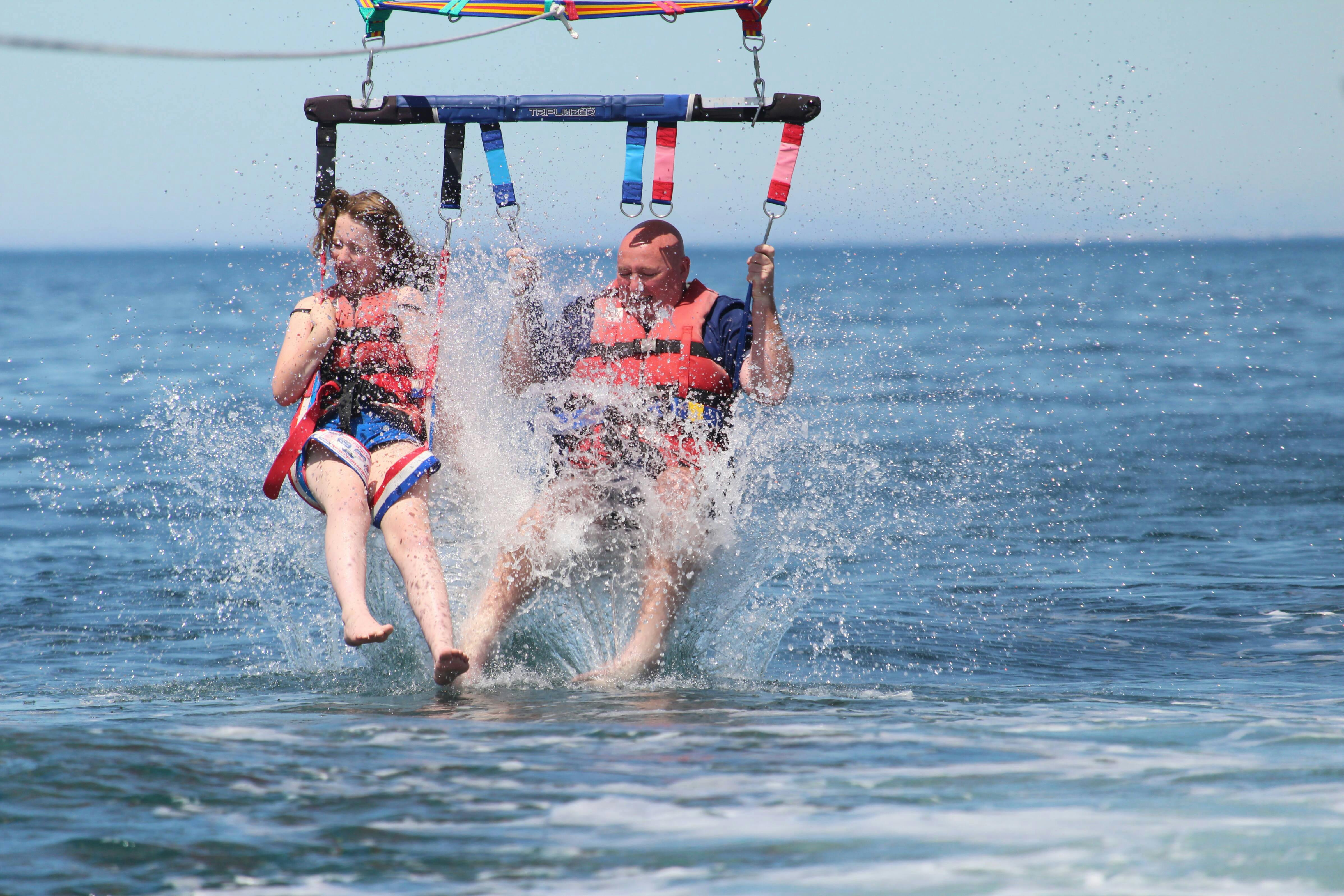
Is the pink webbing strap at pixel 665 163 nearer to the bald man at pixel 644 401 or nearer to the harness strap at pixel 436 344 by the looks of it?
the bald man at pixel 644 401

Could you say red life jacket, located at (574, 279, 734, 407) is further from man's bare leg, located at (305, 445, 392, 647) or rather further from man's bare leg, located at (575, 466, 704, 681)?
man's bare leg, located at (305, 445, 392, 647)

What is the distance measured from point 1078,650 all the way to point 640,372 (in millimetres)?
2623

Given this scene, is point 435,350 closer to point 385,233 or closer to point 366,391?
point 366,391

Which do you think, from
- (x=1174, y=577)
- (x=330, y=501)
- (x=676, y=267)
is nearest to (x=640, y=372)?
(x=676, y=267)

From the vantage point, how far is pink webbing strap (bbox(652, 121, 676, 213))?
5141mm

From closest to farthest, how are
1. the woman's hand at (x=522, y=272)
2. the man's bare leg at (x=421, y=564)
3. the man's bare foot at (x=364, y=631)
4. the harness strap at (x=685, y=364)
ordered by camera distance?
the man's bare foot at (x=364, y=631)
the man's bare leg at (x=421, y=564)
the woman's hand at (x=522, y=272)
the harness strap at (x=685, y=364)

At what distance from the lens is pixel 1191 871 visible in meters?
2.87

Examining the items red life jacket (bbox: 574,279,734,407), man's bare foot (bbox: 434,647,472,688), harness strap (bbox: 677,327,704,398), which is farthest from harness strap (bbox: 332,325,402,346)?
man's bare foot (bbox: 434,647,472,688)

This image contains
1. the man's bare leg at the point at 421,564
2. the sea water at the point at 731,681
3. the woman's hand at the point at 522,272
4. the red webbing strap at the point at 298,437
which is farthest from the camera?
the woman's hand at the point at 522,272

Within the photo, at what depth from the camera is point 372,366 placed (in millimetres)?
4887

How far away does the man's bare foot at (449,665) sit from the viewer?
4.35 meters

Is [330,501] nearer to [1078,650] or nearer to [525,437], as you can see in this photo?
[525,437]

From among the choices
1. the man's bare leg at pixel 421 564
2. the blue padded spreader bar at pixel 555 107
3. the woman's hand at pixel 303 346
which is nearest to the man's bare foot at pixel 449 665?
the man's bare leg at pixel 421 564

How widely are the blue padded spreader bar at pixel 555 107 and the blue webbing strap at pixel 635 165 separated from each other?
0.07 meters
